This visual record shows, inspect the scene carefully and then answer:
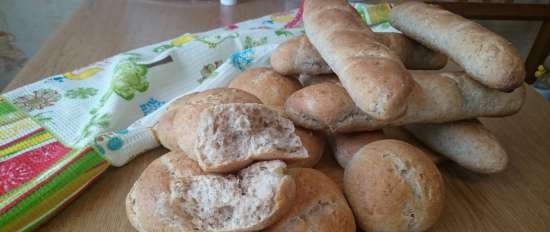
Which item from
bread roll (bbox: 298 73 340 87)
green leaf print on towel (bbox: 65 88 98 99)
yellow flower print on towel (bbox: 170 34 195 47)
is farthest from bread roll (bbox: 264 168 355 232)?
yellow flower print on towel (bbox: 170 34 195 47)

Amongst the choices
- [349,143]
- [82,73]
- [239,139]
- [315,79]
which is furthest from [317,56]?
[82,73]

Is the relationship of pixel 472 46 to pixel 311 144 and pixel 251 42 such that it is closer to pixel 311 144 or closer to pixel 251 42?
pixel 311 144

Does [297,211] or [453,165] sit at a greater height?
[297,211]

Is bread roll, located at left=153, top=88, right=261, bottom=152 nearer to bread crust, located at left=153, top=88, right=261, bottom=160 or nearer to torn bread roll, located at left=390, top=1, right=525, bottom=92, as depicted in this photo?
bread crust, located at left=153, top=88, right=261, bottom=160

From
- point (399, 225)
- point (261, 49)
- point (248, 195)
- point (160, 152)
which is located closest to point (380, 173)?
point (399, 225)

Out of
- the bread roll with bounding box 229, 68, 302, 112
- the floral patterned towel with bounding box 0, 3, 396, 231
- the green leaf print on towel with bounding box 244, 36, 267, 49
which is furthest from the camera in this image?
the green leaf print on towel with bounding box 244, 36, 267, 49

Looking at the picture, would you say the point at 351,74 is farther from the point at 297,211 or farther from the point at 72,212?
the point at 72,212

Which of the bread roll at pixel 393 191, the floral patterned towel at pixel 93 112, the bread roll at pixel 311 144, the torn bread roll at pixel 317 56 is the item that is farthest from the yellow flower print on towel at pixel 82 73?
the bread roll at pixel 393 191
